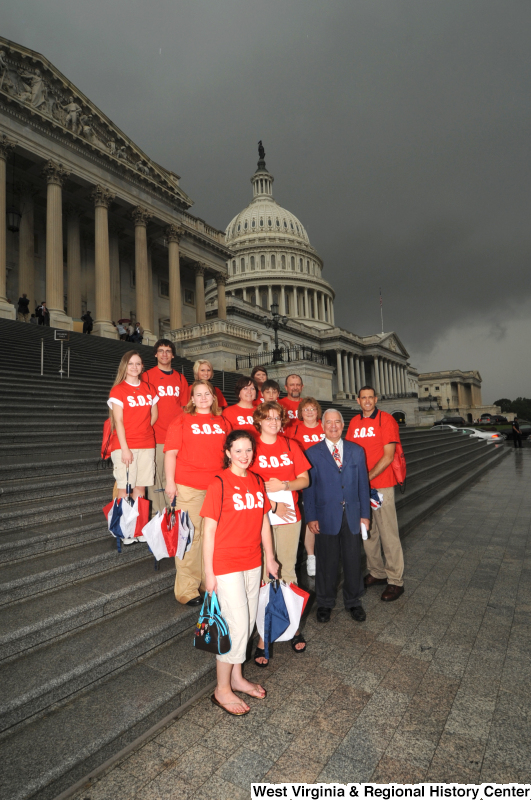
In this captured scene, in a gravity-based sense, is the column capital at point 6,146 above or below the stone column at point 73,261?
above

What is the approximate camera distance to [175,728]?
9.49ft

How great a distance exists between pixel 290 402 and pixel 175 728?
13.2 ft

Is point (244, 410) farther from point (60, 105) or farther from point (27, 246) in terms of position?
point (60, 105)

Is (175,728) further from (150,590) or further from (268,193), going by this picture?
(268,193)

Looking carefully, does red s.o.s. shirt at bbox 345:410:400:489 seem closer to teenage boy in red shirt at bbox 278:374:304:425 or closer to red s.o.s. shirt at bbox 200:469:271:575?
teenage boy in red shirt at bbox 278:374:304:425

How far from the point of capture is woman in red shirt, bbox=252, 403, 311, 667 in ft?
12.8

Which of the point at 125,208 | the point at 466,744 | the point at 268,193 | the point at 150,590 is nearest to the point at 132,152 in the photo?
the point at 125,208

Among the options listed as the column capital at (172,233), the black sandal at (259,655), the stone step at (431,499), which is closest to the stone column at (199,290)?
the column capital at (172,233)

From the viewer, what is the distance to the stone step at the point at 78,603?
314 centimetres

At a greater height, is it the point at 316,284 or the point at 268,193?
the point at 268,193

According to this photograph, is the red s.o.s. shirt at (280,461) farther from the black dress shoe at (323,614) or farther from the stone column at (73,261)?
the stone column at (73,261)

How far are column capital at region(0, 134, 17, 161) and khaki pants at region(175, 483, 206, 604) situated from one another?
77.4ft

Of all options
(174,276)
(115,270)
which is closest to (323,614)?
(174,276)

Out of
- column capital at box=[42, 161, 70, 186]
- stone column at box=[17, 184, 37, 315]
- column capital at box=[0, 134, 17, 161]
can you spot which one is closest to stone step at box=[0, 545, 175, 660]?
column capital at box=[0, 134, 17, 161]
